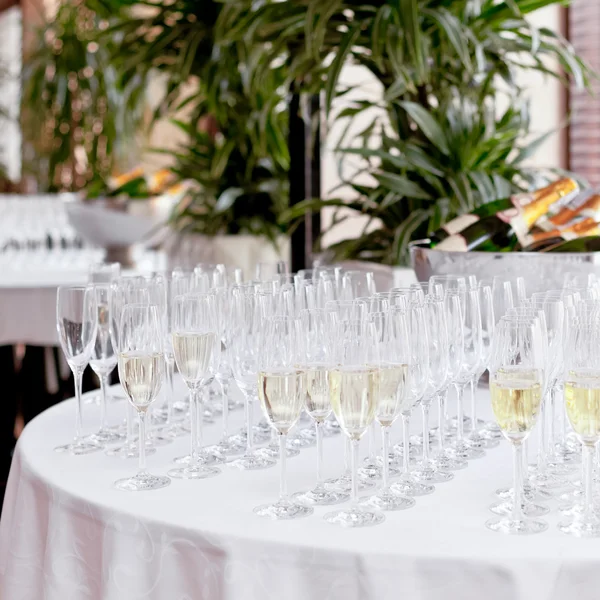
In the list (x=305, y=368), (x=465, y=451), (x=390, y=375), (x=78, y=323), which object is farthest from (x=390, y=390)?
(x=78, y=323)

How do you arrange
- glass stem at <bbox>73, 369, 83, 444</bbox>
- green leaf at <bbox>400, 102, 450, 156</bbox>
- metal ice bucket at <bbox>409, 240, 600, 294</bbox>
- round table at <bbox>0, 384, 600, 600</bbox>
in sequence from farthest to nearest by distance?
1. green leaf at <bbox>400, 102, 450, 156</bbox>
2. metal ice bucket at <bbox>409, 240, 600, 294</bbox>
3. glass stem at <bbox>73, 369, 83, 444</bbox>
4. round table at <bbox>0, 384, 600, 600</bbox>

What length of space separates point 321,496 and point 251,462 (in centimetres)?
20

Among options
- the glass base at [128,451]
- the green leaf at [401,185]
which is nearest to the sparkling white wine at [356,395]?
the glass base at [128,451]

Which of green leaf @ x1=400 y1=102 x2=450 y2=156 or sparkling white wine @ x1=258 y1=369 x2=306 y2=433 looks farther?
green leaf @ x1=400 y1=102 x2=450 y2=156

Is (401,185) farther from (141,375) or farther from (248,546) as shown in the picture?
(248,546)

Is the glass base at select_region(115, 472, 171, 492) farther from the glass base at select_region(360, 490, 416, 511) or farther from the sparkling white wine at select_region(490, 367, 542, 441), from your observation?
the sparkling white wine at select_region(490, 367, 542, 441)

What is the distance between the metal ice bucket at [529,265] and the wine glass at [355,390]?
2.82 ft

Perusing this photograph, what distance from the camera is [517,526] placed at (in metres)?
1.18

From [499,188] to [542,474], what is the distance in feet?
6.40

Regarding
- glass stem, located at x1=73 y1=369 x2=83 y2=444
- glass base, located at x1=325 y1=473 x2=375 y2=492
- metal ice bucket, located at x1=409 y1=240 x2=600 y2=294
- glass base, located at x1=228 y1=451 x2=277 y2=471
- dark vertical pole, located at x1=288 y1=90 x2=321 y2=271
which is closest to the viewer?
glass base, located at x1=325 y1=473 x2=375 y2=492

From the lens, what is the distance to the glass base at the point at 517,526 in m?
1.17

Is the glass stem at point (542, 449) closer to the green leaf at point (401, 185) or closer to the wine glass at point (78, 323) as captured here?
the wine glass at point (78, 323)

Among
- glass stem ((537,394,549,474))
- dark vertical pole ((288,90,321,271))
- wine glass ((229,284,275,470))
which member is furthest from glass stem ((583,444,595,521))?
dark vertical pole ((288,90,321,271))

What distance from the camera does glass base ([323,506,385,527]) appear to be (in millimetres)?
1205
